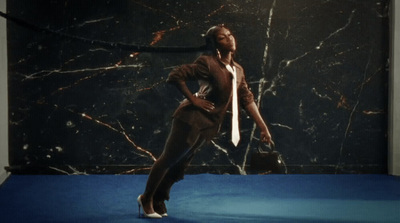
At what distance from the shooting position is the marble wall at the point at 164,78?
545cm

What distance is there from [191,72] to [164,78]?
5.92ft

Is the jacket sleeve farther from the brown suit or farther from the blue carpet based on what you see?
the blue carpet

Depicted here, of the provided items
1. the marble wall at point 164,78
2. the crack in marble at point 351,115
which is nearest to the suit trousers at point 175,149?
the marble wall at point 164,78

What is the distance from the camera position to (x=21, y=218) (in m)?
3.67

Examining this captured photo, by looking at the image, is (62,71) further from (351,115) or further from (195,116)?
(351,115)

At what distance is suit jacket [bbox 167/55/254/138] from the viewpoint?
143 inches

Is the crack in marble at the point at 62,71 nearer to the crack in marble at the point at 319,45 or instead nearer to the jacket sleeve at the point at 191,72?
the crack in marble at the point at 319,45

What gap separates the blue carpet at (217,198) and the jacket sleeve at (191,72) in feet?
2.61

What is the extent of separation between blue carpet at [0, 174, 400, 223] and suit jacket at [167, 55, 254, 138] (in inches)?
21.9

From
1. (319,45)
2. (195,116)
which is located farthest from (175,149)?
(319,45)

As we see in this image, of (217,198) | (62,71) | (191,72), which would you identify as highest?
(191,72)

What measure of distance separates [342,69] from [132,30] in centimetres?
181

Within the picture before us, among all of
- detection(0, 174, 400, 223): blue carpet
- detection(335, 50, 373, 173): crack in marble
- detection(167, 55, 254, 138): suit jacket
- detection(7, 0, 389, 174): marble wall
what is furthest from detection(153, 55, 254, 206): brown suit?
detection(335, 50, 373, 173): crack in marble

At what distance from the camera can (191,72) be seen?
3.71 metres
